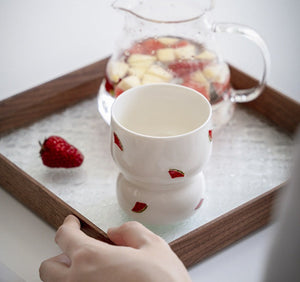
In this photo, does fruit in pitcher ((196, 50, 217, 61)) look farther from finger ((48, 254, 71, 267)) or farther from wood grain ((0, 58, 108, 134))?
finger ((48, 254, 71, 267))

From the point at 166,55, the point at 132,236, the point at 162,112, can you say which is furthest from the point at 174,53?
the point at 132,236

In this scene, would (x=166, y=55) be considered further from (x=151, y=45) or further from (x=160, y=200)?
(x=160, y=200)

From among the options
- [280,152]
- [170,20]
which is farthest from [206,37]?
[280,152]

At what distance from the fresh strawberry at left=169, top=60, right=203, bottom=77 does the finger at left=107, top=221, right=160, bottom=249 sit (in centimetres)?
22

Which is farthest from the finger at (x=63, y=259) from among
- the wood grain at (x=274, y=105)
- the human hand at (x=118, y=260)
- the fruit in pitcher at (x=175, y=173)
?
the wood grain at (x=274, y=105)

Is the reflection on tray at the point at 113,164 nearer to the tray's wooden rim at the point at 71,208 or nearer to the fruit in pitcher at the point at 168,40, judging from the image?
the tray's wooden rim at the point at 71,208

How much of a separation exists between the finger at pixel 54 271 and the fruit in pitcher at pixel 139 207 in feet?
0.29

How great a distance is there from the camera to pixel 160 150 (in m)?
0.47

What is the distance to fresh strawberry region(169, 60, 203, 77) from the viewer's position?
0.63 metres

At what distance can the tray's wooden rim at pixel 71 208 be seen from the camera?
517 millimetres

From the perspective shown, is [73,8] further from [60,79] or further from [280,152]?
[280,152]

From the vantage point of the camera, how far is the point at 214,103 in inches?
25.3

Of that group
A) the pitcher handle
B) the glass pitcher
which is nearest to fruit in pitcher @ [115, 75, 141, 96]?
the glass pitcher

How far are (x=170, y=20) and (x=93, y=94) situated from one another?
0.49 feet
